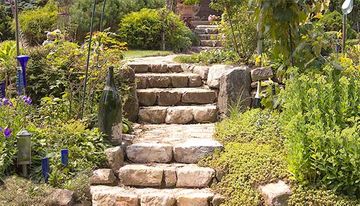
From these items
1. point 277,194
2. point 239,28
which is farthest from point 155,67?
point 277,194

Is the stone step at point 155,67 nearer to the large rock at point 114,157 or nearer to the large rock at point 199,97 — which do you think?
the large rock at point 199,97

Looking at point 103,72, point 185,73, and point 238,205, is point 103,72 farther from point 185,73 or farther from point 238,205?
point 238,205

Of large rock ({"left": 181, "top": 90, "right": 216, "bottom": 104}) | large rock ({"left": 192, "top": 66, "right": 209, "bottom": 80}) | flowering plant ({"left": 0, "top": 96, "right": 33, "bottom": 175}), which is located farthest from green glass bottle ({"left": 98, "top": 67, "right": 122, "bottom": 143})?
large rock ({"left": 192, "top": 66, "right": 209, "bottom": 80})

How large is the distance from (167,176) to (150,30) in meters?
5.54

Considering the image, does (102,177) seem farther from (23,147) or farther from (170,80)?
(170,80)

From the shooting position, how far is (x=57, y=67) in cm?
575

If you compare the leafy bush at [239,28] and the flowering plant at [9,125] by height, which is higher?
the leafy bush at [239,28]

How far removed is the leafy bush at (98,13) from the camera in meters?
10.1

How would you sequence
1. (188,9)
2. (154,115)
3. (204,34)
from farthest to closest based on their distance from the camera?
(188,9) < (204,34) < (154,115)

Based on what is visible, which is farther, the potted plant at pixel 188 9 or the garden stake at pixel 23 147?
the potted plant at pixel 188 9

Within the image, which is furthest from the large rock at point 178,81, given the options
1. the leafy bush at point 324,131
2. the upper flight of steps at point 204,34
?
the upper flight of steps at point 204,34

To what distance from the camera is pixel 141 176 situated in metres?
4.60

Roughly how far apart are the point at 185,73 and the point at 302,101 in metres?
2.97

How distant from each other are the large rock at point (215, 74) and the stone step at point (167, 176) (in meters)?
1.76
